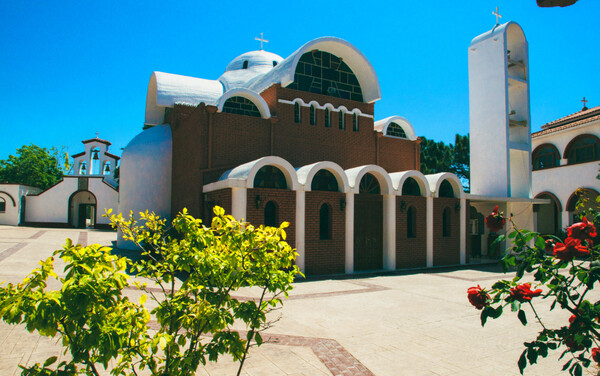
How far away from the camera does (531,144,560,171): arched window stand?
2507 cm

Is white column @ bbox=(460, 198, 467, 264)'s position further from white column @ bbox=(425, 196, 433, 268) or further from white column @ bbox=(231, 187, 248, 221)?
white column @ bbox=(231, 187, 248, 221)

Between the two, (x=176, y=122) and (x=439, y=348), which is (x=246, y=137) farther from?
(x=439, y=348)

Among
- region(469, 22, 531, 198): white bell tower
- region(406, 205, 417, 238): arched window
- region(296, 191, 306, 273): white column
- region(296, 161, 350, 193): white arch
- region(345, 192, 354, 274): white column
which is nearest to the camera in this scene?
region(296, 191, 306, 273): white column

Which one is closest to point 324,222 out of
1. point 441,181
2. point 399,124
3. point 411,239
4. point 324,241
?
point 324,241

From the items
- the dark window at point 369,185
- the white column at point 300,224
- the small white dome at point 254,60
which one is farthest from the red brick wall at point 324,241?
the small white dome at point 254,60

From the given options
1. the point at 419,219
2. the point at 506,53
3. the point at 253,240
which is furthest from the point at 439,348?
the point at 506,53

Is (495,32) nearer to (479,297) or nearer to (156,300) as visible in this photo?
(479,297)

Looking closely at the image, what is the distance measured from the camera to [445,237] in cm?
1638

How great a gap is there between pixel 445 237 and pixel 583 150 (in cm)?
1309

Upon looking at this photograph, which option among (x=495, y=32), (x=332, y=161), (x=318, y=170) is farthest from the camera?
(x=495, y=32)

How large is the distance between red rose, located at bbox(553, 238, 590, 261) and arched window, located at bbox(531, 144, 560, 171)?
25943 mm

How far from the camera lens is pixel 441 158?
126 feet

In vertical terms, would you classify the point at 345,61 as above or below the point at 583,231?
above

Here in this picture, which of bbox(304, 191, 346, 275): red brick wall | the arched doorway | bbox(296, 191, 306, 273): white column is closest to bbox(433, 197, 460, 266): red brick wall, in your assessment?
bbox(304, 191, 346, 275): red brick wall
